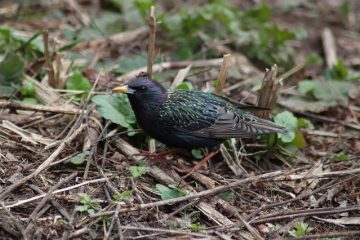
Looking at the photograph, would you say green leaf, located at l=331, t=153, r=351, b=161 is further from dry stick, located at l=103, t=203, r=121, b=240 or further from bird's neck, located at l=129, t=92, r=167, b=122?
dry stick, located at l=103, t=203, r=121, b=240

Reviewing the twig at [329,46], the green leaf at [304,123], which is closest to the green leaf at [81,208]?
the green leaf at [304,123]

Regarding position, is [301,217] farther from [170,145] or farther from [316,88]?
[316,88]

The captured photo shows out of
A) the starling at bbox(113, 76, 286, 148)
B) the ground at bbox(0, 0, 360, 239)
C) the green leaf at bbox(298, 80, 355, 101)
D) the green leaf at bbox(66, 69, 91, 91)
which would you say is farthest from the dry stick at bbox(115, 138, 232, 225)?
the green leaf at bbox(298, 80, 355, 101)

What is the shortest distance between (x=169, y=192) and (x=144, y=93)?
999 millimetres

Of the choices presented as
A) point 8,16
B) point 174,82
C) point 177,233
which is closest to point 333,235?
point 177,233

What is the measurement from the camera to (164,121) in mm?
5395

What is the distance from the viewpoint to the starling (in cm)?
538

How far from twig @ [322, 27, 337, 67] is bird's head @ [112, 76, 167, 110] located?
3454 millimetres

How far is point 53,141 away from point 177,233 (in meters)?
1.71

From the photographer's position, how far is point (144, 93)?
17.7 feet

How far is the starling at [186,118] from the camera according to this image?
17.7 feet

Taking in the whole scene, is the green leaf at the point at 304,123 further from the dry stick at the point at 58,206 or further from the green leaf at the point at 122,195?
the dry stick at the point at 58,206

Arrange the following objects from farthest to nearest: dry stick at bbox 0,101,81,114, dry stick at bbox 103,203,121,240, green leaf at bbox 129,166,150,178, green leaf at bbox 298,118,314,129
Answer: green leaf at bbox 298,118,314,129 → dry stick at bbox 0,101,81,114 → green leaf at bbox 129,166,150,178 → dry stick at bbox 103,203,121,240

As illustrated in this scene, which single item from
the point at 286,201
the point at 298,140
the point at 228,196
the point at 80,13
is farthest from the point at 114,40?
the point at 286,201
